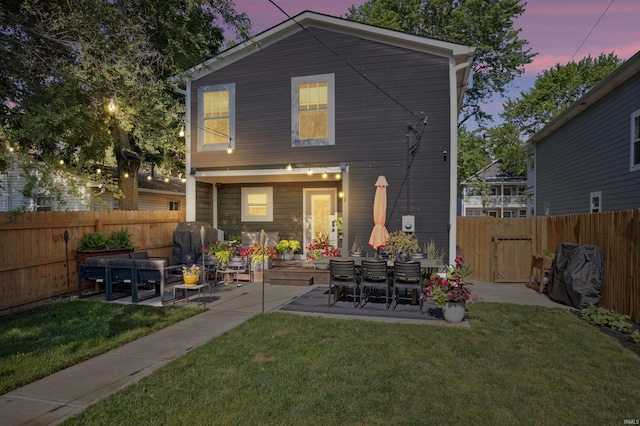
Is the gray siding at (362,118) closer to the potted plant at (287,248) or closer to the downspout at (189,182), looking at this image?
the downspout at (189,182)

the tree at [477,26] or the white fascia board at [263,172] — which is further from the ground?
the tree at [477,26]

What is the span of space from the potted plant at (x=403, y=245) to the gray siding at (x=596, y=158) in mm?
5936

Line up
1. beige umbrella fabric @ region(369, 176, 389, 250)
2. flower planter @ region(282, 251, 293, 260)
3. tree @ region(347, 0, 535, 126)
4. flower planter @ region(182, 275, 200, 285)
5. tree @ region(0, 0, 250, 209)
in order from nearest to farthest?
1. tree @ region(0, 0, 250, 209)
2. flower planter @ region(182, 275, 200, 285)
3. beige umbrella fabric @ region(369, 176, 389, 250)
4. flower planter @ region(282, 251, 293, 260)
5. tree @ region(347, 0, 535, 126)

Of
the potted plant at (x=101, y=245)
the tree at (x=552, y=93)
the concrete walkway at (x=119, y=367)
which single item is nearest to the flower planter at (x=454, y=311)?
the concrete walkway at (x=119, y=367)

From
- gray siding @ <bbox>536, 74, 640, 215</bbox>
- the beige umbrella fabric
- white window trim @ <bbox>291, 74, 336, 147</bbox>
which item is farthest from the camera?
white window trim @ <bbox>291, 74, 336, 147</bbox>

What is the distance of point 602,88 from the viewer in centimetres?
1110

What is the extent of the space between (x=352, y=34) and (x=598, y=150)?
8.92 m

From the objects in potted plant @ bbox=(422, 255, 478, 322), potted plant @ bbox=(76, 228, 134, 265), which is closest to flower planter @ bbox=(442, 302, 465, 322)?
potted plant @ bbox=(422, 255, 478, 322)

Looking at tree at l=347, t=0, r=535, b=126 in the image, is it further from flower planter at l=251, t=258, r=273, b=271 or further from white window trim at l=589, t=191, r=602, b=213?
flower planter at l=251, t=258, r=273, b=271

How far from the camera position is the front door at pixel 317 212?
41.0 feet

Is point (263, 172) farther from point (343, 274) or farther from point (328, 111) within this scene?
point (343, 274)

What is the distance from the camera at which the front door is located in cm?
1248

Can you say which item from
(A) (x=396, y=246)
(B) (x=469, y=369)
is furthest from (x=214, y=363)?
(A) (x=396, y=246)

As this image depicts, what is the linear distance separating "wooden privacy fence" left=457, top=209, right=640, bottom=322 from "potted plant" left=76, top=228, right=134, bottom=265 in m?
9.71
